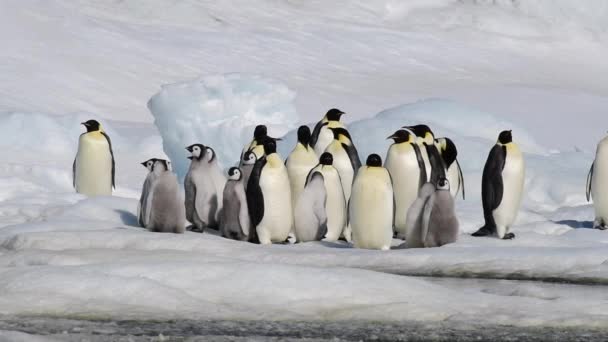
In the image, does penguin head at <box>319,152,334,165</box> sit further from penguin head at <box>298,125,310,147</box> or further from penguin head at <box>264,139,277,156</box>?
penguin head at <box>298,125,310,147</box>

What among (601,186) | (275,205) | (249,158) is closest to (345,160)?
(249,158)

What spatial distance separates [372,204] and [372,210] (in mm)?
44

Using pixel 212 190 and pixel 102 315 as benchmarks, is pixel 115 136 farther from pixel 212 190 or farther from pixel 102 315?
pixel 102 315

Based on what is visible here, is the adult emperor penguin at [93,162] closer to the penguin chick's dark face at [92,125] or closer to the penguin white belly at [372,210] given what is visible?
the penguin chick's dark face at [92,125]

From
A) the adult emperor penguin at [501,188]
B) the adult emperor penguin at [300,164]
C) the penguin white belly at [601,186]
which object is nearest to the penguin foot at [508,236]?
the adult emperor penguin at [501,188]

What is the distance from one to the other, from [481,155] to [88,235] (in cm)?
680

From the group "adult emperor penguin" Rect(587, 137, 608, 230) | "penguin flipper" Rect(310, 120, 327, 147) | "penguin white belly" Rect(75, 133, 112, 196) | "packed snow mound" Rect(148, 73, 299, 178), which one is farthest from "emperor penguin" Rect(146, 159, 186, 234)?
"packed snow mound" Rect(148, 73, 299, 178)

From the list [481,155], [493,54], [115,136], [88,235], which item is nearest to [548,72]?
[493,54]

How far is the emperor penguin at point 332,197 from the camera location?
887 cm

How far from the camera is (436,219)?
8.05 m

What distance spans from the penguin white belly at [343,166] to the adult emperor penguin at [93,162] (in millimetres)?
3324

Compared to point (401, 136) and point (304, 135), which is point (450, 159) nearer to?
point (401, 136)

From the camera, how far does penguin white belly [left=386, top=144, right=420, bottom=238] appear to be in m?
9.31

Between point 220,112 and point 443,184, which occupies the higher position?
point 220,112
